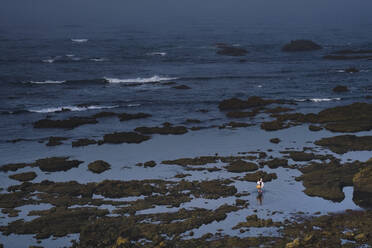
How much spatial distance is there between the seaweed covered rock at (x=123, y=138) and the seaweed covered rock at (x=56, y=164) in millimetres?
6862

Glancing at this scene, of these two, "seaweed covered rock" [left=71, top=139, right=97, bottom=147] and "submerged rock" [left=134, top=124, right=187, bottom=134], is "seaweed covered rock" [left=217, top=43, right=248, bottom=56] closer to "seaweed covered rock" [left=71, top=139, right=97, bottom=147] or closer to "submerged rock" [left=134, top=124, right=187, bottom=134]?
"submerged rock" [left=134, top=124, right=187, bottom=134]

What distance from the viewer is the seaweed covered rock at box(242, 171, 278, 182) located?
42.9 m

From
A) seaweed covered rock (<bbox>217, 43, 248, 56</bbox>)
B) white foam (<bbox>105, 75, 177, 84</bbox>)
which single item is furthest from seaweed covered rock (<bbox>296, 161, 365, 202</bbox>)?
seaweed covered rock (<bbox>217, 43, 248, 56</bbox>)

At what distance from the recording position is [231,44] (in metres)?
148

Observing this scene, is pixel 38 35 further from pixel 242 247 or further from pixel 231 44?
pixel 242 247

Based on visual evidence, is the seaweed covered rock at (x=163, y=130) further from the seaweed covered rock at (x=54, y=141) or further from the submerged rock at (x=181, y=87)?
the submerged rock at (x=181, y=87)

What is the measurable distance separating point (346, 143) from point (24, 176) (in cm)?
2967

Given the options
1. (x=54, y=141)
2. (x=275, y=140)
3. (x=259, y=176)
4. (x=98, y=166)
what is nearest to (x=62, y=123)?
(x=54, y=141)

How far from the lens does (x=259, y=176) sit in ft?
142

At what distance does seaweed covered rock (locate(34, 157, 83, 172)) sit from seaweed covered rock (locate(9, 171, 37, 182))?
1.99m

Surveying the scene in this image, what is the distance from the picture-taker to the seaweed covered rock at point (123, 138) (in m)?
55.5

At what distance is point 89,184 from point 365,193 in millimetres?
20395

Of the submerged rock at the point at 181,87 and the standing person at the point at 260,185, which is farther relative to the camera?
the submerged rock at the point at 181,87

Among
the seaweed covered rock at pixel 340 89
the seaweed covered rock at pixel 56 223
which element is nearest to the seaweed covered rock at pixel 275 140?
the seaweed covered rock at pixel 56 223
